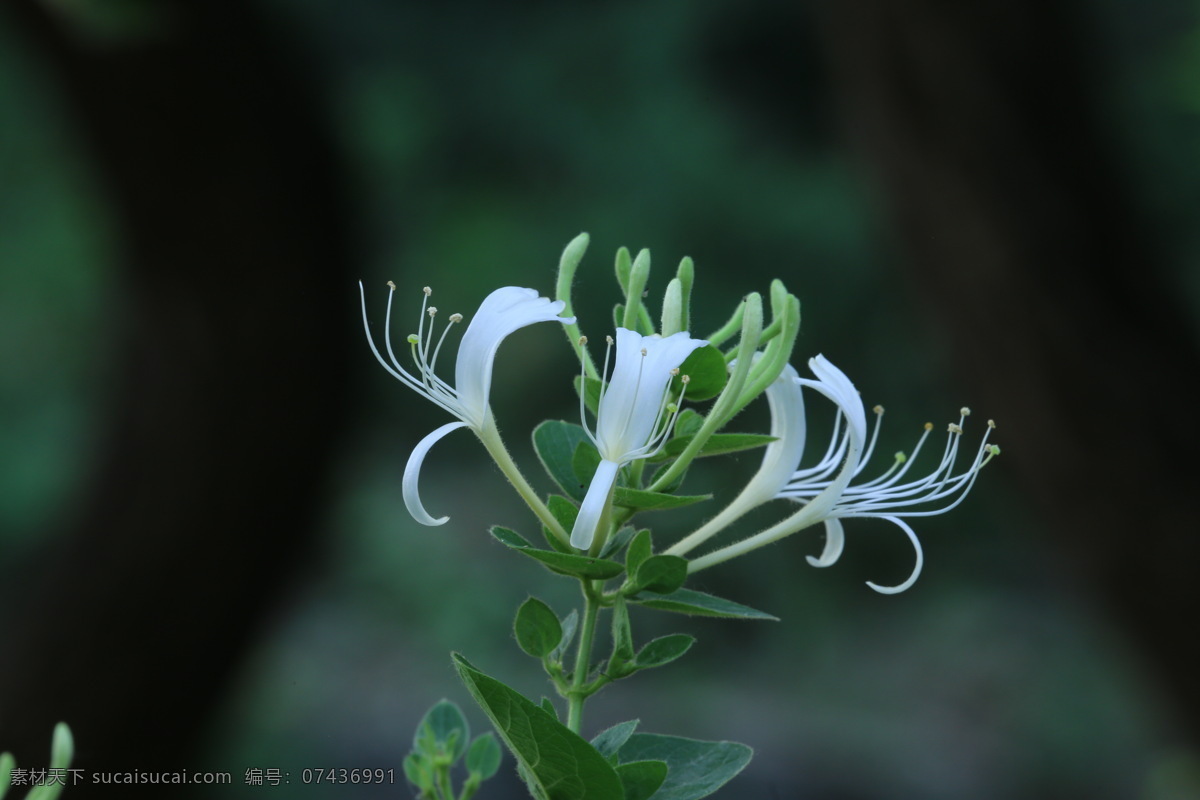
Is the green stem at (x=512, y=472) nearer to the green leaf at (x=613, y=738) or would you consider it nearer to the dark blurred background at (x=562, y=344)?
the green leaf at (x=613, y=738)

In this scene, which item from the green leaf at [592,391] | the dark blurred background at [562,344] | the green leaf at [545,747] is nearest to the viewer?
the green leaf at [545,747]

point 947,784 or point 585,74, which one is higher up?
point 585,74

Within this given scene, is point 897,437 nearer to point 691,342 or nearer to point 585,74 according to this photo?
point 585,74

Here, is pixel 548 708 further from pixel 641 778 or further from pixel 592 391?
pixel 592 391

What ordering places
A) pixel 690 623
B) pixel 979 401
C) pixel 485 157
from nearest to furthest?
pixel 979 401, pixel 485 157, pixel 690 623

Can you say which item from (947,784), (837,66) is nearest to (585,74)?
(837,66)

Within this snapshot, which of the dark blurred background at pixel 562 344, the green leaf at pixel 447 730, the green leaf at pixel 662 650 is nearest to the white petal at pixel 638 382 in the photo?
the green leaf at pixel 662 650

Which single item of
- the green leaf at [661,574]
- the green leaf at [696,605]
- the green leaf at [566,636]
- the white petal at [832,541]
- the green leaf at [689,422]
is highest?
the green leaf at [689,422]
